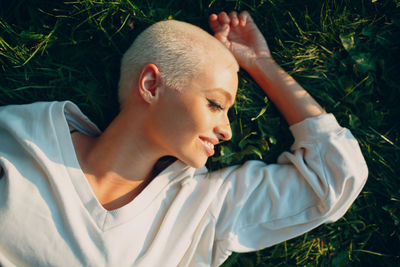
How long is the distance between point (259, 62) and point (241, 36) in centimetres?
27

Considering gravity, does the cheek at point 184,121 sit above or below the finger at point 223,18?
below

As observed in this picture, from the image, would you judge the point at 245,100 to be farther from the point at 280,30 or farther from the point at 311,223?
the point at 311,223

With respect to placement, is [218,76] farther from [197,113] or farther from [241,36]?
[241,36]

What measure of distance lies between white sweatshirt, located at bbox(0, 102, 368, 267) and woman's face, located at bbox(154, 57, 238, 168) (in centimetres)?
34

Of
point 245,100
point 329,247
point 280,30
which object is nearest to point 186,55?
point 245,100

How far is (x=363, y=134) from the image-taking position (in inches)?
108

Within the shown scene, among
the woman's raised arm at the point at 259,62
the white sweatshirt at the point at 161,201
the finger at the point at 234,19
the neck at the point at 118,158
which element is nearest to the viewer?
the white sweatshirt at the point at 161,201

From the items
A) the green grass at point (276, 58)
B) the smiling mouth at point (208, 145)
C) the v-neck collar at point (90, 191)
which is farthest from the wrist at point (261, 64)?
the v-neck collar at point (90, 191)

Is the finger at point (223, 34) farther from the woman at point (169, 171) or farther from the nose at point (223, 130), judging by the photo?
the nose at point (223, 130)

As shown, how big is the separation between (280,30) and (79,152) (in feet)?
6.23

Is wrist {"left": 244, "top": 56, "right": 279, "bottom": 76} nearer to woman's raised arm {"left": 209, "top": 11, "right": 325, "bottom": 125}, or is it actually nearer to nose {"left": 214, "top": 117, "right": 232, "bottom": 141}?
woman's raised arm {"left": 209, "top": 11, "right": 325, "bottom": 125}

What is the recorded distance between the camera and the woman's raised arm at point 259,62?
254 cm

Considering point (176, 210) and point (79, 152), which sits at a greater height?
point (79, 152)

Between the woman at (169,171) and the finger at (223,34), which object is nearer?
the woman at (169,171)
